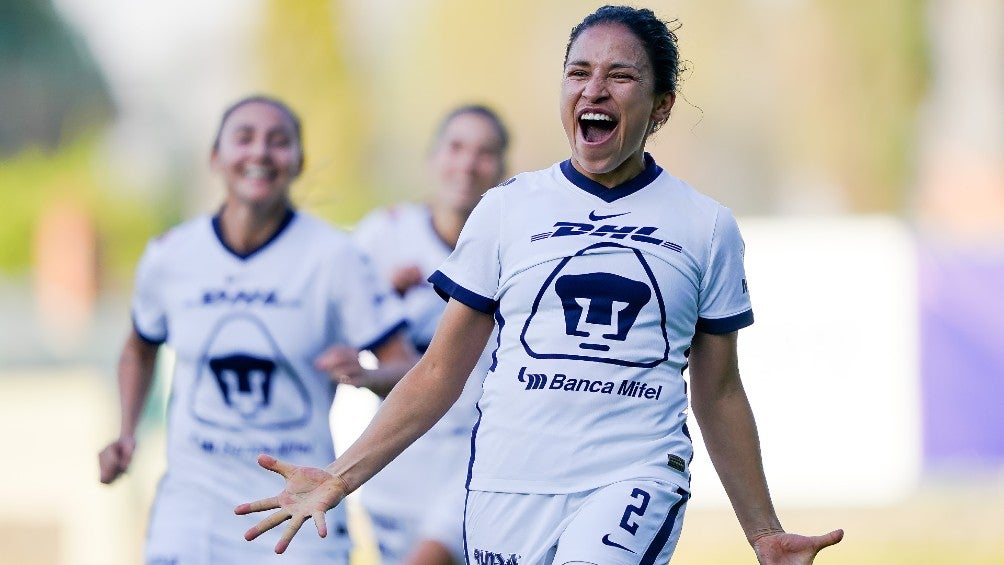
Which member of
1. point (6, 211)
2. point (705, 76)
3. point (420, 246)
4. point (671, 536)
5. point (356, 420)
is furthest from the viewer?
point (705, 76)

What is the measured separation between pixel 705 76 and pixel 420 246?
24.6 metres

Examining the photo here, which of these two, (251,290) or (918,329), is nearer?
(251,290)

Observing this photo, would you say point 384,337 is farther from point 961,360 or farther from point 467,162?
point 961,360

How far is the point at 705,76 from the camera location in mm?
31703

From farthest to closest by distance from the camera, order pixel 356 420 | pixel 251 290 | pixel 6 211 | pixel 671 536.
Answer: pixel 6 211 < pixel 356 420 < pixel 251 290 < pixel 671 536

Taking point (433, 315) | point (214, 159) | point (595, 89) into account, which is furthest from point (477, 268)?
point (433, 315)

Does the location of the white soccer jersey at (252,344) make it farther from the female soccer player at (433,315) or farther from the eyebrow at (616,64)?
the eyebrow at (616,64)

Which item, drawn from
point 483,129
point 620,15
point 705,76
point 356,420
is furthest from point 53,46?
point 620,15

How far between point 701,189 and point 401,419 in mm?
23252

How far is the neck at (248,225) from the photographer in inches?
259

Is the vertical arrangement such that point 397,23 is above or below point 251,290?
above

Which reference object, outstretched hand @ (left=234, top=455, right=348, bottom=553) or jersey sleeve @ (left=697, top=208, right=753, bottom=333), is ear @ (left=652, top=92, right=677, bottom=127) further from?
outstretched hand @ (left=234, top=455, right=348, bottom=553)

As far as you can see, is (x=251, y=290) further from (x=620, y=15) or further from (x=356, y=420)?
(x=356, y=420)

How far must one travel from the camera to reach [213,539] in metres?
6.23
